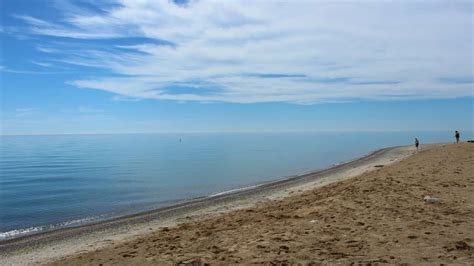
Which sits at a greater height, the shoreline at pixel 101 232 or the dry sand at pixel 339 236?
the dry sand at pixel 339 236

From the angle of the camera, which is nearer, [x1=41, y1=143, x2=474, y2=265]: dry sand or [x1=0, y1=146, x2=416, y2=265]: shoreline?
[x1=41, y1=143, x2=474, y2=265]: dry sand

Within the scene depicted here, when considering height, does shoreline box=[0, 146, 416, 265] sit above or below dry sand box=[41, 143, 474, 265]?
below

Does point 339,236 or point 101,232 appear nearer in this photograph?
point 339,236

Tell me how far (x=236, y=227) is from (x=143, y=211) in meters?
12.5

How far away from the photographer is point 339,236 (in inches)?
399

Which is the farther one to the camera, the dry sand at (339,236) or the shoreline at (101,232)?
the shoreline at (101,232)

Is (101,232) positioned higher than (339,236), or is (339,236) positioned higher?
(339,236)

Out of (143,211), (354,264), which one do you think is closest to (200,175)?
(143,211)

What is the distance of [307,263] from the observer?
27.1 ft

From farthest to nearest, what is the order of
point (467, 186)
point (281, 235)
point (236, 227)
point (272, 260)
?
1. point (467, 186)
2. point (236, 227)
3. point (281, 235)
4. point (272, 260)

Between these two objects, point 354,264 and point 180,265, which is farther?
point 180,265

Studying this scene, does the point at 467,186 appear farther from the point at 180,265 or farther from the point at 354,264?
the point at 180,265

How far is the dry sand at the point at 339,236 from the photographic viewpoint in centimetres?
858

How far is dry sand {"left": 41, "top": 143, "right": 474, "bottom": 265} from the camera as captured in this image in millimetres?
8578
